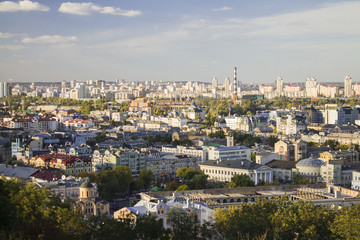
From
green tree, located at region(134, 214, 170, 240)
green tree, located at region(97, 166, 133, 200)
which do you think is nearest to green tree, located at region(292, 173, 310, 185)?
green tree, located at region(97, 166, 133, 200)

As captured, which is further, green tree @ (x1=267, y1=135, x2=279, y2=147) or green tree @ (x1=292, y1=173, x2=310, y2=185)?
green tree @ (x1=267, y1=135, x2=279, y2=147)

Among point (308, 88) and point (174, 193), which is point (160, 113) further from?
point (174, 193)

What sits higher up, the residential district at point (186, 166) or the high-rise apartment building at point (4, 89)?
the high-rise apartment building at point (4, 89)

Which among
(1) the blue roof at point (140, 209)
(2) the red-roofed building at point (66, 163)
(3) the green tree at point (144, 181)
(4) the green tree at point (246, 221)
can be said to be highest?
(4) the green tree at point (246, 221)

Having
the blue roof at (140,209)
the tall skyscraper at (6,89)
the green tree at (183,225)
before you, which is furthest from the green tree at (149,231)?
the tall skyscraper at (6,89)

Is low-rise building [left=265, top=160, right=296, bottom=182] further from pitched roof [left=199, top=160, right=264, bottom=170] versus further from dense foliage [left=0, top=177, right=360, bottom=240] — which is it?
dense foliage [left=0, top=177, right=360, bottom=240]

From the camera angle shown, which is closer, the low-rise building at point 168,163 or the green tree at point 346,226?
the green tree at point 346,226

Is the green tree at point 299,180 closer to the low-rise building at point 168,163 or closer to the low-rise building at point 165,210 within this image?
the low-rise building at point 168,163

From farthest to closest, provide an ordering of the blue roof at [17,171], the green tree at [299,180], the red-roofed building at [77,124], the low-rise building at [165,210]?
1. the red-roofed building at [77,124]
2. the green tree at [299,180]
3. the blue roof at [17,171]
4. the low-rise building at [165,210]

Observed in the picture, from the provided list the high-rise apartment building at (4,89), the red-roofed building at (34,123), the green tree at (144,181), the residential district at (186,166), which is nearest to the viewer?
the residential district at (186,166)
